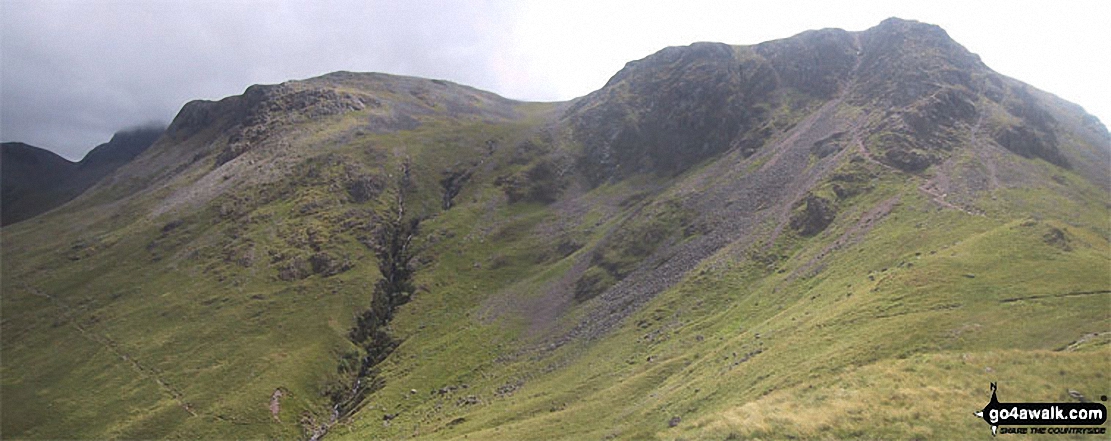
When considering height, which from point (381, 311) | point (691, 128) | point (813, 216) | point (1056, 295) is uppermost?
point (691, 128)

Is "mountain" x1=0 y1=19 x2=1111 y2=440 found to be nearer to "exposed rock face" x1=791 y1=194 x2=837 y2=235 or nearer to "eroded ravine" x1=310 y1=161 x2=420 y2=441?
"exposed rock face" x1=791 y1=194 x2=837 y2=235

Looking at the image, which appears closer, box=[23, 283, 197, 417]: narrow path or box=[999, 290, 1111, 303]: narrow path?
box=[999, 290, 1111, 303]: narrow path

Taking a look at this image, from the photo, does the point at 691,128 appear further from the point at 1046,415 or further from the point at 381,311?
the point at 1046,415

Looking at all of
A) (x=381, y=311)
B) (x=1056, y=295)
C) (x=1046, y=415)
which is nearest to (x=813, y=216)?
(x=1056, y=295)

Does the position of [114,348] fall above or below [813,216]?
above

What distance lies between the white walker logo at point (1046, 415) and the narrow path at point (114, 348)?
386ft

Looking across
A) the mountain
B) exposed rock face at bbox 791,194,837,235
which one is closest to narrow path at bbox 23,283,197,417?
the mountain

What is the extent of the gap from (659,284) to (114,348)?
126184mm

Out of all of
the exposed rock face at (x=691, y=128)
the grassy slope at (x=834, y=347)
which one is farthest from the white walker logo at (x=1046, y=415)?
the exposed rock face at (x=691, y=128)

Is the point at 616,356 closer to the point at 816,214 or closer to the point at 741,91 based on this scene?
the point at 816,214

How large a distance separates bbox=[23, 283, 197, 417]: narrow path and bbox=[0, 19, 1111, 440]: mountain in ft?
2.07

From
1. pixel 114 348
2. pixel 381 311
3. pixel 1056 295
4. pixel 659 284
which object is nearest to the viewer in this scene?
pixel 1056 295

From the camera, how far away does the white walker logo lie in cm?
2903

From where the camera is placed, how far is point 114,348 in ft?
411
